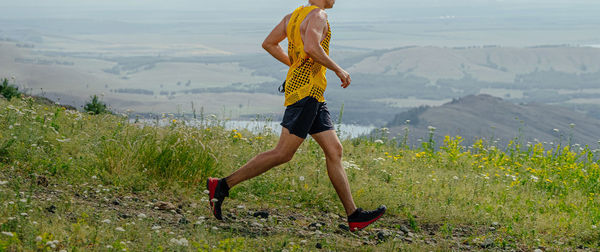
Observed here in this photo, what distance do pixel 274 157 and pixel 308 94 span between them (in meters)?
0.60

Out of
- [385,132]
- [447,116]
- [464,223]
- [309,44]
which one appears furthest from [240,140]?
[447,116]

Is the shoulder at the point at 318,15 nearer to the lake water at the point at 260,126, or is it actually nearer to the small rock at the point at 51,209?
the small rock at the point at 51,209

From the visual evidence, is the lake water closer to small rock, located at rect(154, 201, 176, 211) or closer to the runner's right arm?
small rock, located at rect(154, 201, 176, 211)

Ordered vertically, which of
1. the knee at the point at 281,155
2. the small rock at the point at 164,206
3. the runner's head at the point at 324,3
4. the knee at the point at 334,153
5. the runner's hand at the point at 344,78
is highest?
the runner's head at the point at 324,3

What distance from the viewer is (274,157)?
16.6 ft

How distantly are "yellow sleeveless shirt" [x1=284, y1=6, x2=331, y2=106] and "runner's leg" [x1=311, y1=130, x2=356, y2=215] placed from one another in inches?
12.2

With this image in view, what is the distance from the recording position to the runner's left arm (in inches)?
202

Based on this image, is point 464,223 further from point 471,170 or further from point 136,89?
point 136,89

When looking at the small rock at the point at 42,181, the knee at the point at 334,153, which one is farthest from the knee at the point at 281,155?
the small rock at the point at 42,181

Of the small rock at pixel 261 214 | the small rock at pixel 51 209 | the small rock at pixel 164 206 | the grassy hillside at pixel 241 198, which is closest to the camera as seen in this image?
the grassy hillside at pixel 241 198

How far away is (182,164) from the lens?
6348 millimetres

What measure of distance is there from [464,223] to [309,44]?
2495mm

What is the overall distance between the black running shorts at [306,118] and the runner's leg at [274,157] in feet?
0.23

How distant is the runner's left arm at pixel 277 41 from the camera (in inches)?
202
